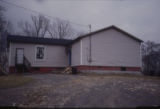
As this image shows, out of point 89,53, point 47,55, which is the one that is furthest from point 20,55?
point 89,53

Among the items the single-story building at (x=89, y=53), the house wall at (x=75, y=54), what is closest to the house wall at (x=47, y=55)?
the single-story building at (x=89, y=53)

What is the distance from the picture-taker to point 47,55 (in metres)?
16.5

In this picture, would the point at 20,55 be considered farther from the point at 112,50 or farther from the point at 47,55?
the point at 112,50

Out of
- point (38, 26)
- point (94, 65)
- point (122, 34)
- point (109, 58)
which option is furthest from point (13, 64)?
point (38, 26)

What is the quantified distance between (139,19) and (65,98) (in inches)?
700

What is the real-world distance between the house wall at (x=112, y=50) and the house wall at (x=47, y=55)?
474 centimetres

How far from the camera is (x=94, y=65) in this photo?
13.5 meters

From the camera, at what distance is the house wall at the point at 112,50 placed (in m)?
13.6

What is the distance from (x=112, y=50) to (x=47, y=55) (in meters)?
8.15

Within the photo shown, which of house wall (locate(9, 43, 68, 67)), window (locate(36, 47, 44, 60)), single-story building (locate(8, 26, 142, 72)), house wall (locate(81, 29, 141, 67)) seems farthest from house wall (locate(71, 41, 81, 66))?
window (locate(36, 47, 44, 60))

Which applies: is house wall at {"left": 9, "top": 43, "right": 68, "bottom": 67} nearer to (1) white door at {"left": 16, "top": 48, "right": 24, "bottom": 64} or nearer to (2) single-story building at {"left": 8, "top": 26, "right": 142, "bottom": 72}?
(2) single-story building at {"left": 8, "top": 26, "right": 142, "bottom": 72}

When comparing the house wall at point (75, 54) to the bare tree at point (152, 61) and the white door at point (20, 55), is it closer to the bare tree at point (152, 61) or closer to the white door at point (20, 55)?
the white door at point (20, 55)

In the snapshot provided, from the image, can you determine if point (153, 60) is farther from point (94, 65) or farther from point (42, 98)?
point (42, 98)

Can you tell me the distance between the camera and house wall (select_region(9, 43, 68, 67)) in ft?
49.6
